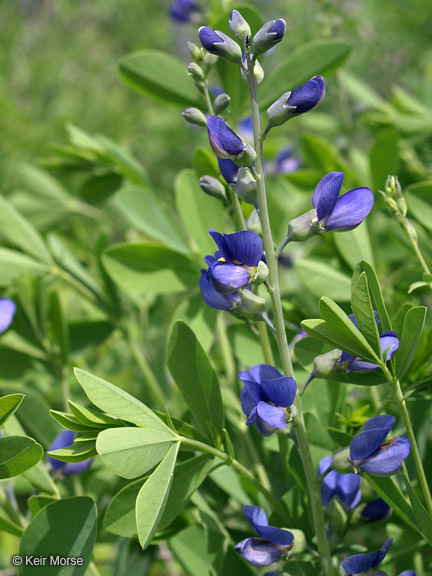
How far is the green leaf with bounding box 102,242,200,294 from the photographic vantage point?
736 mm

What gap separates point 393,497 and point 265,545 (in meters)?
0.11

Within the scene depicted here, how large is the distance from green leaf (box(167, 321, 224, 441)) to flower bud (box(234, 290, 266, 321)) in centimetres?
5

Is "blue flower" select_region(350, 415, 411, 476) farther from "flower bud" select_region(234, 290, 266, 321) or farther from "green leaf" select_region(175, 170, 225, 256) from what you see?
"green leaf" select_region(175, 170, 225, 256)

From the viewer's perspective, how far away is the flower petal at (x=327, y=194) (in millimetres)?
473

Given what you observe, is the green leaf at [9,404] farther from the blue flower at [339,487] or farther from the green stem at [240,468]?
the blue flower at [339,487]

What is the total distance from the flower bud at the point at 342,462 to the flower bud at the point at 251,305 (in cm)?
12

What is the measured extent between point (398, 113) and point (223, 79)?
0.39 meters

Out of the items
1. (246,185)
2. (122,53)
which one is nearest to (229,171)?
(246,185)

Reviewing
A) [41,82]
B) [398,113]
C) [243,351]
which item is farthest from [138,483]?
[41,82]

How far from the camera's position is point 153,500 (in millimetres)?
436

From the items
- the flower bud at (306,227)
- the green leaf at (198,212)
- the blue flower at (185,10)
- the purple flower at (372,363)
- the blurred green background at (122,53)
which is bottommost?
the blurred green background at (122,53)

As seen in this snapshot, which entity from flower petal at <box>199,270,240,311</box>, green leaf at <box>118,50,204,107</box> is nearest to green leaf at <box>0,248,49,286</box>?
green leaf at <box>118,50,204,107</box>

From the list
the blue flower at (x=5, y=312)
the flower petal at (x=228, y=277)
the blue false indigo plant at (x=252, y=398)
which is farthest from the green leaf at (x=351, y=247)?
the blue flower at (x=5, y=312)

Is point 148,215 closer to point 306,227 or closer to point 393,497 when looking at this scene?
point 306,227
